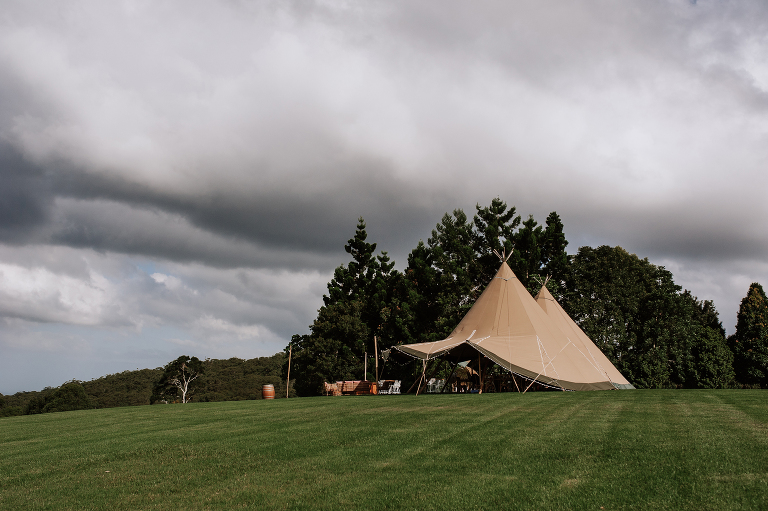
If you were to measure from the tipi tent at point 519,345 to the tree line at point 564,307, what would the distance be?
9.66 meters

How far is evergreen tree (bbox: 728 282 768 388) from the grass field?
109 feet

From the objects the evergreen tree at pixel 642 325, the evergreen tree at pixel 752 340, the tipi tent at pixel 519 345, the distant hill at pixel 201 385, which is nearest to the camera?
the tipi tent at pixel 519 345

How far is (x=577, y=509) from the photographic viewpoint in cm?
399

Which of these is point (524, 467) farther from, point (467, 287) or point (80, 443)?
point (467, 287)

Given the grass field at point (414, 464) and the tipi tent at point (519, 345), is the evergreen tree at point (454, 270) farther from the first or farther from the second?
the grass field at point (414, 464)

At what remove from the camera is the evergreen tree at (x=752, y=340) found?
119ft

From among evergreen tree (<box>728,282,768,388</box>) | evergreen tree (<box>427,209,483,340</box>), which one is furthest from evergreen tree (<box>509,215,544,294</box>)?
evergreen tree (<box>728,282,768,388</box>)

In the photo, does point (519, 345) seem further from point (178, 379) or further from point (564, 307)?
point (178, 379)

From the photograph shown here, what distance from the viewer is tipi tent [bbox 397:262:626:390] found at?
794 inches

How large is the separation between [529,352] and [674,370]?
2146cm

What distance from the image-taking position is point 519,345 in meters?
21.0

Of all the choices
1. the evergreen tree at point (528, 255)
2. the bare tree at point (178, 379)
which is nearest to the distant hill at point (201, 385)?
the bare tree at point (178, 379)

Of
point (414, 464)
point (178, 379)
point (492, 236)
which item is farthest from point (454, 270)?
point (414, 464)

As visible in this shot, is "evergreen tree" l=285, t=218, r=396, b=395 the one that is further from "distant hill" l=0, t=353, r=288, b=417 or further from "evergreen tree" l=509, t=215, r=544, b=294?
"evergreen tree" l=509, t=215, r=544, b=294
